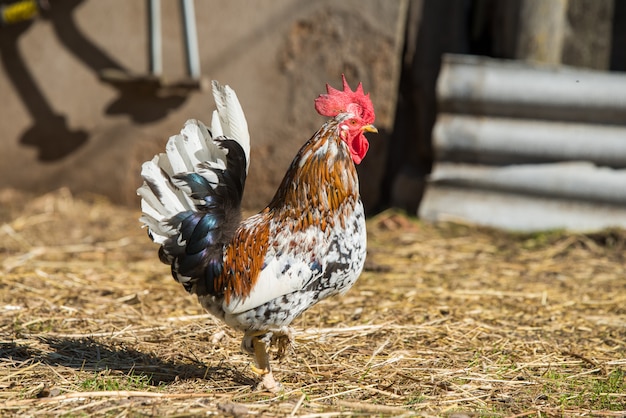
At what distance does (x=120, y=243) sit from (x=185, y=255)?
2.70 meters

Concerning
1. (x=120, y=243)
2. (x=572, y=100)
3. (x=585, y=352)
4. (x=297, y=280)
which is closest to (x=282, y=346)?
(x=297, y=280)

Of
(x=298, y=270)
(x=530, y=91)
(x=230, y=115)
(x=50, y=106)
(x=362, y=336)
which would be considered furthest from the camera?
(x=50, y=106)

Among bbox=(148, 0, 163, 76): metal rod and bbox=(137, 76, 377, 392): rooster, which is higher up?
bbox=(148, 0, 163, 76): metal rod

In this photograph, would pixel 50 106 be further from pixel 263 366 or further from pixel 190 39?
pixel 263 366

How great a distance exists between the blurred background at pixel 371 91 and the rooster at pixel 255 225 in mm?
3000

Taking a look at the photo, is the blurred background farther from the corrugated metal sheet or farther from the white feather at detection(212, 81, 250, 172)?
the white feather at detection(212, 81, 250, 172)

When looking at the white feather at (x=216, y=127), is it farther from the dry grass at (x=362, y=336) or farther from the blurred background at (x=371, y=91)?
the blurred background at (x=371, y=91)

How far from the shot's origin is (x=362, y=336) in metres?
3.70

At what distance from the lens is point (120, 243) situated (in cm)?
550

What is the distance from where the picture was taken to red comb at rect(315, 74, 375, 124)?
3006 mm

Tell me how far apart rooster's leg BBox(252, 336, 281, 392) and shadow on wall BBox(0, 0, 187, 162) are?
3713 mm

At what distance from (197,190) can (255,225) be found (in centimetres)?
27

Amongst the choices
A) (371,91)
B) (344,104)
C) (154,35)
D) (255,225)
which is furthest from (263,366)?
(154,35)

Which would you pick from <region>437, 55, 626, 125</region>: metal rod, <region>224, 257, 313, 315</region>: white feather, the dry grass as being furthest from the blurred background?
<region>224, 257, 313, 315</region>: white feather
